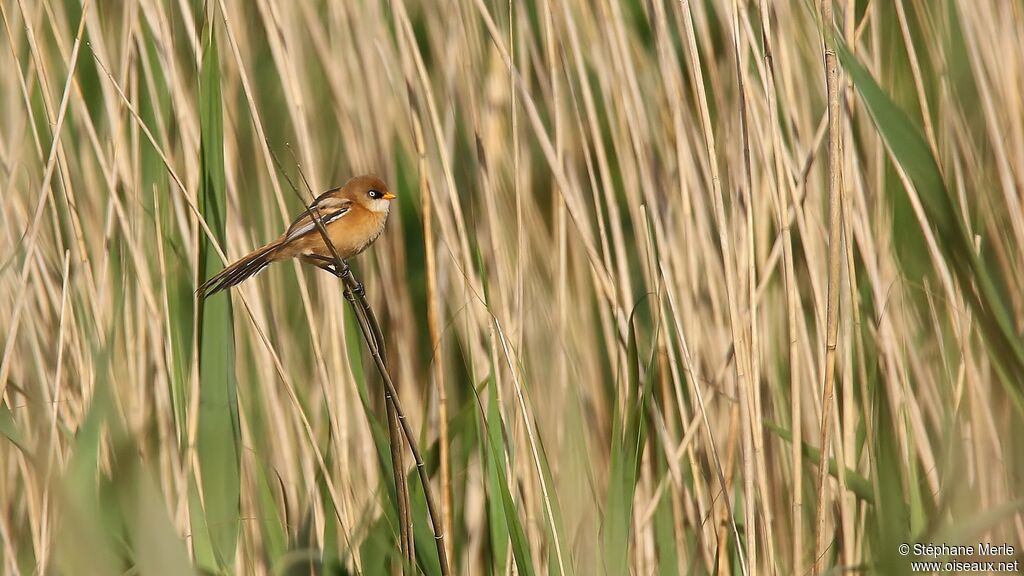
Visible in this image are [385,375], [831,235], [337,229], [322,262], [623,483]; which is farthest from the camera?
[337,229]

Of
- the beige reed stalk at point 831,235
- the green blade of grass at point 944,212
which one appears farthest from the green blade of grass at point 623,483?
the green blade of grass at point 944,212

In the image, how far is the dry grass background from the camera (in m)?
1.48

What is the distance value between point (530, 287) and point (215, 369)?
2.03 ft

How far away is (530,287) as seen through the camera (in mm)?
1825

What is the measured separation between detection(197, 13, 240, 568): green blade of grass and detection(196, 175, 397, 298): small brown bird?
0.06 metres

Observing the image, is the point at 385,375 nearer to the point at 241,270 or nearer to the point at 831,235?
the point at 241,270

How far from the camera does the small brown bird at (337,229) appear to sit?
157 cm

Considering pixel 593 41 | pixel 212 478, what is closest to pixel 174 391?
pixel 212 478

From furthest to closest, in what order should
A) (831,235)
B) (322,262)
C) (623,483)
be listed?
(322,262)
(623,483)
(831,235)

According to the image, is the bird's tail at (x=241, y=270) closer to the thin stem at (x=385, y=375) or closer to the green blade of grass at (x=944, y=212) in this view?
the thin stem at (x=385, y=375)

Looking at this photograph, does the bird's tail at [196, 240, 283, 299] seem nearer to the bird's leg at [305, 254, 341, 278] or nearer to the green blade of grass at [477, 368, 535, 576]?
the bird's leg at [305, 254, 341, 278]

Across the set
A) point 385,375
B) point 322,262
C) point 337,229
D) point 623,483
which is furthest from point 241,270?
point 623,483

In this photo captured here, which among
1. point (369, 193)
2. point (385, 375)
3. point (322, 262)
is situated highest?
point (369, 193)

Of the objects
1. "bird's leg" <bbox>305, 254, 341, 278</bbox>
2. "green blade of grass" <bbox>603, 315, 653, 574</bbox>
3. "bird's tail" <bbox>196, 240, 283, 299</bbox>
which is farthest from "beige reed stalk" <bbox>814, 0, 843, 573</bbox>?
"bird's tail" <bbox>196, 240, 283, 299</bbox>
